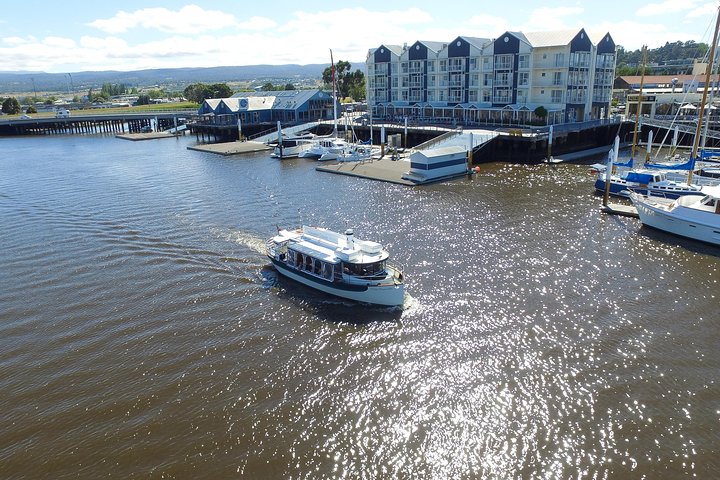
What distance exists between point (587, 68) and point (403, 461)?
256ft

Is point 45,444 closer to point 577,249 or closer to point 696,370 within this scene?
point 696,370

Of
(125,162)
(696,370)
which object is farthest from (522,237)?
(125,162)

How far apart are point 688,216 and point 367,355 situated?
27.0m

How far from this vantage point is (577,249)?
3406 centimetres

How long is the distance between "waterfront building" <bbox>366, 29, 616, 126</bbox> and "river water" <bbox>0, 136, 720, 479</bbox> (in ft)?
140

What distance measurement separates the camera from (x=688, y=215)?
35.2 metres

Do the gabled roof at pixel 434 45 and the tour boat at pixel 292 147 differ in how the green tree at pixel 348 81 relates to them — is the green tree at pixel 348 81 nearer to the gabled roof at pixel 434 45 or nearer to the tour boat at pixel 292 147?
the gabled roof at pixel 434 45

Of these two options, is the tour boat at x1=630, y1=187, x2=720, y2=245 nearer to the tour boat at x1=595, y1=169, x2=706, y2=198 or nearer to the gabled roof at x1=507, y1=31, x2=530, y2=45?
the tour boat at x1=595, y1=169, x2=706, y2=198

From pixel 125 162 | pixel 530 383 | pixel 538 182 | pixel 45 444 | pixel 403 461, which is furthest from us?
pixel 125 162

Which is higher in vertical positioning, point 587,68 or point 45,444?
point 587,68

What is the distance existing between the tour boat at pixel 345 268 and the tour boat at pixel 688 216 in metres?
22.1

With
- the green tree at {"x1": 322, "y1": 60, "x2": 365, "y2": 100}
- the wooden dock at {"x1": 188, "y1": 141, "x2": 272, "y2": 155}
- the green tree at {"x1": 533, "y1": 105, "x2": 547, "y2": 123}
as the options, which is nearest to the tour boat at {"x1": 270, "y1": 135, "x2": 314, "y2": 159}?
the wooden dock at {"x1": 188, "y1": 141, "x2": 272, "y2": 155}

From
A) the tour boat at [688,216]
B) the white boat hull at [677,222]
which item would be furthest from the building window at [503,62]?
the tour boat at [688,216]

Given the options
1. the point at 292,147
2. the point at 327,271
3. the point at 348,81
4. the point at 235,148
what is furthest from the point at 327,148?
the point at 348,81
